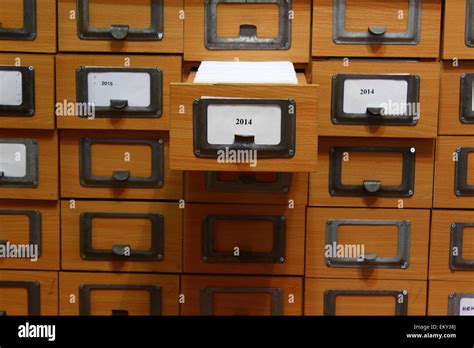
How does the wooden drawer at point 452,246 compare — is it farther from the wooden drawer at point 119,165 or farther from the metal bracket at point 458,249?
the wooden drawer at point 119,165

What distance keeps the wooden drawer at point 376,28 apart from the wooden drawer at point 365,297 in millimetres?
733

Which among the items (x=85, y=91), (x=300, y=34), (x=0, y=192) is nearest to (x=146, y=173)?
(x=85, y=91)

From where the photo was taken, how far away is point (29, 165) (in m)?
2.52

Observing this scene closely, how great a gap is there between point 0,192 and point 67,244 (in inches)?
10.7

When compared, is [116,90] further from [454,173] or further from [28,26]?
[454,173]

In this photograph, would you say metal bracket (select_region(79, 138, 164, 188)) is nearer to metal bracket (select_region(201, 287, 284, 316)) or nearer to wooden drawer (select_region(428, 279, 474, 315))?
metal bracket (select_region(201, 287, 284, 316))

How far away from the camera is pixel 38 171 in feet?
8.30

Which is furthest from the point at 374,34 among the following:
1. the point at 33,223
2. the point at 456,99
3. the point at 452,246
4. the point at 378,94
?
the point at 33,223

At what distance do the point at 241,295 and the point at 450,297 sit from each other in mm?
678

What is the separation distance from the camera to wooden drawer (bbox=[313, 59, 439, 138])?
2.42 meters

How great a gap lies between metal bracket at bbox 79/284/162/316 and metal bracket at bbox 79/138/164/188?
1.09 ft

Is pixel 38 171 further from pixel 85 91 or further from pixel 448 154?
pixel 448 154

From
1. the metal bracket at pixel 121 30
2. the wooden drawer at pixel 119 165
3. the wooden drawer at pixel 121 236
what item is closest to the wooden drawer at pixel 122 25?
the metal bracket at pixel 121 30

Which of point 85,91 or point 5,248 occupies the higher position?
point 85,91
